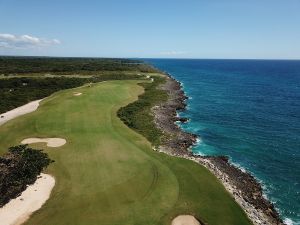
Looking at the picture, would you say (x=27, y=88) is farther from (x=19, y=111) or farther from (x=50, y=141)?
(x=50, y=141)

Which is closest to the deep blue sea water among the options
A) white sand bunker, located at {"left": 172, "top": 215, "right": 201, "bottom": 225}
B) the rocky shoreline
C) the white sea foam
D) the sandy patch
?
the white sea foam

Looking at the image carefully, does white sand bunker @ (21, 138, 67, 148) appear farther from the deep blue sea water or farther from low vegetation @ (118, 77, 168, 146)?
the deep blue sea water

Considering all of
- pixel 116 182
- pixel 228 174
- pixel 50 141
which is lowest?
pixel 228 174

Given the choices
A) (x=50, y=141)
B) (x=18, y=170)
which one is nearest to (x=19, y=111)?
(x=50, y=141)

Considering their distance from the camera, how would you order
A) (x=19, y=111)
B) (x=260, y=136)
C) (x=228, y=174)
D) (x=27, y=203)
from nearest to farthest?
1. (x=27, y=203)
2. (x=228, y=174)
3. (x=260, y=136)
4. (x=19, y=111)

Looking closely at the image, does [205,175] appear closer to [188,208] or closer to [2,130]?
[188,208]

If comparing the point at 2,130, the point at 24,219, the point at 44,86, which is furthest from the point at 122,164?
the point at 44,86
